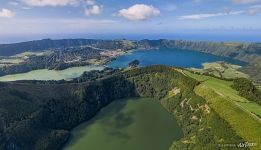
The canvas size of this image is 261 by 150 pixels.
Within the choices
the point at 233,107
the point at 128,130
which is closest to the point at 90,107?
the point at 128,130

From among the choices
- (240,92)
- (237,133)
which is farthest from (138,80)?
(237,133)

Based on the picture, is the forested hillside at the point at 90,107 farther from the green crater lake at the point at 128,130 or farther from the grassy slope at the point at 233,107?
the green crater lake at the point at 128,130

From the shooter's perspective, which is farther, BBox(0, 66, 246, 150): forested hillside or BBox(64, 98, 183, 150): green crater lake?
BBox(64, 98, 183, 150): green crater lake

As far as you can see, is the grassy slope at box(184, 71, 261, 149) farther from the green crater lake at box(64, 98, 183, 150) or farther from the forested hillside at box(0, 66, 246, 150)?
the green crater lake at box(64, 98, 183, 150)

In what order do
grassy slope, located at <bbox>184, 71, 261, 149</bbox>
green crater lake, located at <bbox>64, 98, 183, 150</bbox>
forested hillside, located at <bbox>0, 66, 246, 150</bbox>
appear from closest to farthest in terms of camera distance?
grassy slope, located at <bbox>184, 71, 261, 149</bbox>, forested hillside, located at <bbox>0, 66, 246, 150</bbox>, green crater lake, located at <bbox>64, 98, 183, 150</bbox>

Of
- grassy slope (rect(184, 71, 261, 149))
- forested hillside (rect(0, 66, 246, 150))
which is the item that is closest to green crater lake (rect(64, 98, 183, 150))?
forested hillside (rect(0, 66, 246, 150))

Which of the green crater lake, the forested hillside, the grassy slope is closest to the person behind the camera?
the grassy slope

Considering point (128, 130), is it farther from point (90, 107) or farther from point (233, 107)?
point (233, 107)
